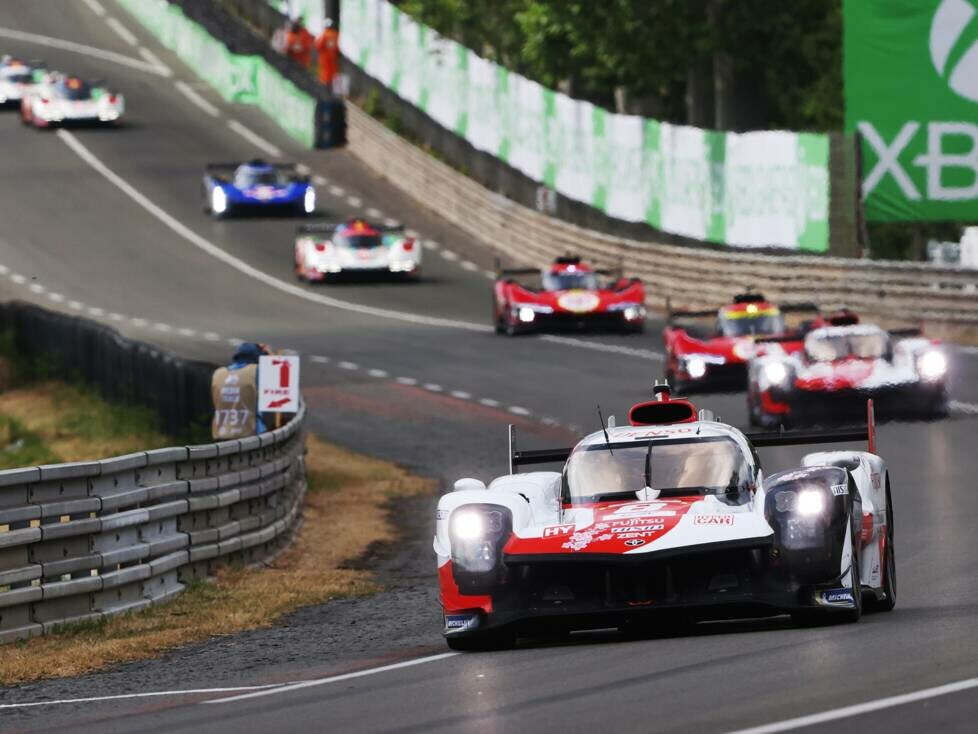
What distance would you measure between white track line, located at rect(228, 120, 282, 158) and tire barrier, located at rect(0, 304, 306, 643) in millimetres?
43716

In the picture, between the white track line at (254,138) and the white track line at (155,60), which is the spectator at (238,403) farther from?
the white track line at (155,60)

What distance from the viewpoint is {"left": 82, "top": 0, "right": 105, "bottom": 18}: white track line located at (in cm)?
8678

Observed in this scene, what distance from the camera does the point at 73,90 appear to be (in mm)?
65812

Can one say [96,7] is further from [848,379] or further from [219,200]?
[848,379]

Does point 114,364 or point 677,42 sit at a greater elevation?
point 677,42

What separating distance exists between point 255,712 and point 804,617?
317 cm

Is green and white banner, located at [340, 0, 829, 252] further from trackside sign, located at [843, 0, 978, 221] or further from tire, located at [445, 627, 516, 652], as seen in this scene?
tire, located at [445, 627, 516, 652]

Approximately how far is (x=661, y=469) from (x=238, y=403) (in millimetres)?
8804

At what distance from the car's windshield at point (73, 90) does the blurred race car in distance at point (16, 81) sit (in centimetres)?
227

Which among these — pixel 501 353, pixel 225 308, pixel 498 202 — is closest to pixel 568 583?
pixel 501 353

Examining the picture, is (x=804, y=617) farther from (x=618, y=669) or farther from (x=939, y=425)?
(x=939, y=425)

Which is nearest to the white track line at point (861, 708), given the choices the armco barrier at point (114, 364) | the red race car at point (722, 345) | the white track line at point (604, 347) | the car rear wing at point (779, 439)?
the car rear wing at point (779, 439)

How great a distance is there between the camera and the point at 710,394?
29.1 m

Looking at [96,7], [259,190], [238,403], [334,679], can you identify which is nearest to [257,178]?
[259,190]
